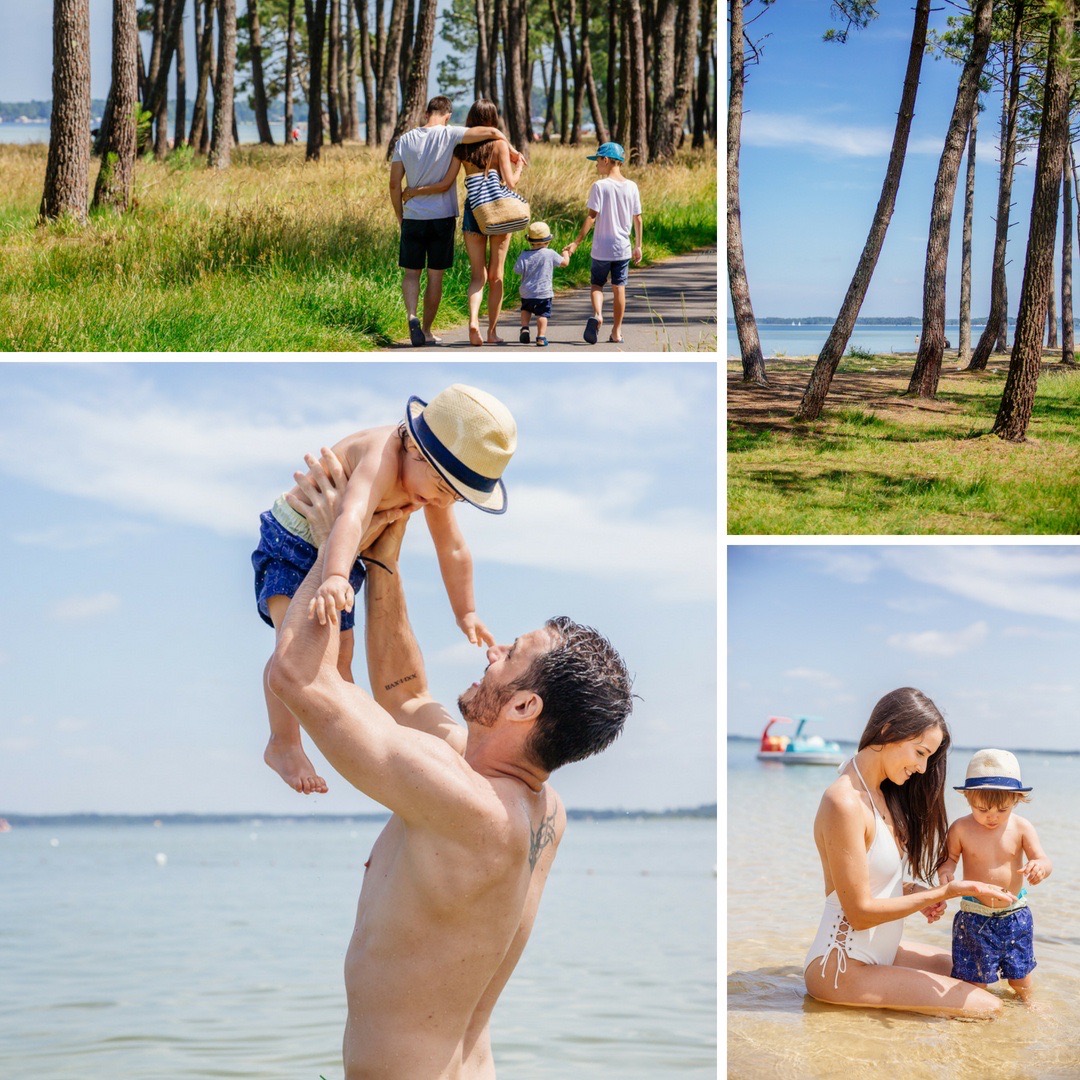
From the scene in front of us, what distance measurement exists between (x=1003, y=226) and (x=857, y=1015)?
315 inches

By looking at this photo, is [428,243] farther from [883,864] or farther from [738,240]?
[883,864]

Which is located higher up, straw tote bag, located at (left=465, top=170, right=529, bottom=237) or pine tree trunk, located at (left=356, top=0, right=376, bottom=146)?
pine tree trunk, located at (left=356, top=0, right=376, bottom=146)

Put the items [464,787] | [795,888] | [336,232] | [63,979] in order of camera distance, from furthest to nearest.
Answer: [63,979] → [336,232] → [795,888] → [464,787]

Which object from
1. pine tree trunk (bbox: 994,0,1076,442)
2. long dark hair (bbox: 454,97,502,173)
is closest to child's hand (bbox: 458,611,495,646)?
long dark hair (bbox: 454,97,502,173)

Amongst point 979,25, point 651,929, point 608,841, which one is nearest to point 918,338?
point 979,25

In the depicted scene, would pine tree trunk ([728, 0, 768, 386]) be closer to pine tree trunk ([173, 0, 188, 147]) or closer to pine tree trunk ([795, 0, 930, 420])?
pine tree trunk ([795, 0, 930, 420])

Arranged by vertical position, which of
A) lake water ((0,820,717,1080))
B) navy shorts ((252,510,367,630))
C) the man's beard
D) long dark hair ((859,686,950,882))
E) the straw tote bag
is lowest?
lake water ((0,820,717,1080))

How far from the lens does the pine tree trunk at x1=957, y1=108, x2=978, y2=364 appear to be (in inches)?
397

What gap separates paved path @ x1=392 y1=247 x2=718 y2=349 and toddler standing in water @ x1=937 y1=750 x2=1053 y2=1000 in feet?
10.6

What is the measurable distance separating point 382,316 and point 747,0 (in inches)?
135

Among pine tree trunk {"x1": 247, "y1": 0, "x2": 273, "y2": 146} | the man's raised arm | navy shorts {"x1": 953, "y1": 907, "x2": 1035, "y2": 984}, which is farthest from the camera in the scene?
pine tree trunk {"x1": 247, "y1": 0, "x2": 273, "y2": 146}

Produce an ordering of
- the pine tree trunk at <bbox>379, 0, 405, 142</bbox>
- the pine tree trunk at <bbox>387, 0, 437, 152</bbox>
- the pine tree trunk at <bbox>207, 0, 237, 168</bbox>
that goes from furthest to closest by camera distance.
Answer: the pine tree trunk at <bbox>379, 0, 405, 142</bbox>, the pine tree trunk at <bbox>207, 0, 237, 168</bbox>, the pine tree trunk at <bbox>387, 0, 437, 152</bbox>

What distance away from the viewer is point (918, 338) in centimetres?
917

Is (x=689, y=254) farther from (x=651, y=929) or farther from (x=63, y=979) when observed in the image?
(x=63, y=979)
